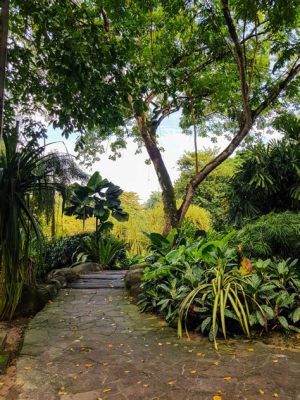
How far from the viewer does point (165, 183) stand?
777cm

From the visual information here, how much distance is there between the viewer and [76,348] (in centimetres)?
322

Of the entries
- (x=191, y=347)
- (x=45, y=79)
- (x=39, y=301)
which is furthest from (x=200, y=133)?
(x=191, y=347)

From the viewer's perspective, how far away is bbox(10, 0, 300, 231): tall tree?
12.1 ft

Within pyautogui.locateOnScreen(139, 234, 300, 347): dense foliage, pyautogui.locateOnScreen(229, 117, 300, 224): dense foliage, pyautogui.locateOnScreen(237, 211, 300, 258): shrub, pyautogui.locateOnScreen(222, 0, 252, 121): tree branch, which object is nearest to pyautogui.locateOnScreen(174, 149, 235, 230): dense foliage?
pyautogui.locateOnScreen(229, 117, 300, 224): dense foliage

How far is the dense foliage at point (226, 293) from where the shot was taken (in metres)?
3.41

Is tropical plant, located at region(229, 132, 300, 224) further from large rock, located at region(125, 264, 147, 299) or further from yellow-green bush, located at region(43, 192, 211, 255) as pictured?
yellow-green bush, located at region(43, 192, 211, 255)

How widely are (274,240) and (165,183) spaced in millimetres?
3662

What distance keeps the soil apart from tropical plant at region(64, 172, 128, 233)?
455cm

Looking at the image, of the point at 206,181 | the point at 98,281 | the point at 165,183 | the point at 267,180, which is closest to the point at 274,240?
the point at 267,180

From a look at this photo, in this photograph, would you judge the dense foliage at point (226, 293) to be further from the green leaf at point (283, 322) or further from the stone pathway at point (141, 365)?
the stone pathway at point (141, 365)

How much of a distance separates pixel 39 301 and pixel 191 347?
7.63 ft

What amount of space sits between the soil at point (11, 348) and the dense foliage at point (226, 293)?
155cm

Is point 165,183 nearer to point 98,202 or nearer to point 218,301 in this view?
point 98,202

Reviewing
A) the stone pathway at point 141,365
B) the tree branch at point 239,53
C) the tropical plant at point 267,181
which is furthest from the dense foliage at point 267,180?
the stone pathway at point 141,365
